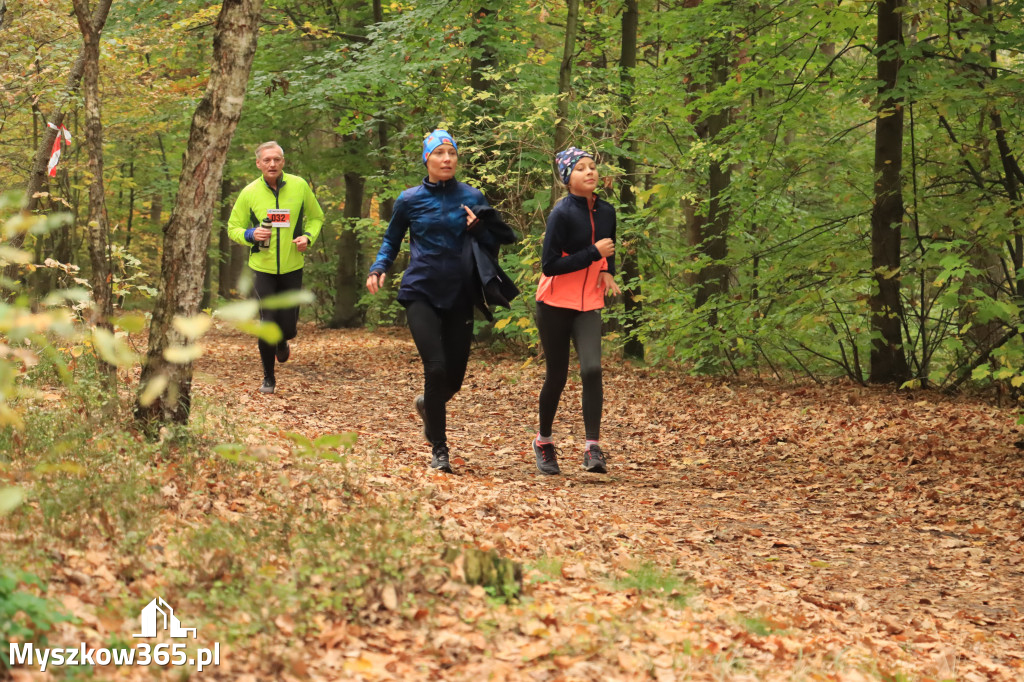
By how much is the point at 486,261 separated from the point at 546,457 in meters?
1.84

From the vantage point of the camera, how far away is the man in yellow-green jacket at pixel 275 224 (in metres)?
8.80

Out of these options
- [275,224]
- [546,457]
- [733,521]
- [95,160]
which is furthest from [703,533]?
[95,160]

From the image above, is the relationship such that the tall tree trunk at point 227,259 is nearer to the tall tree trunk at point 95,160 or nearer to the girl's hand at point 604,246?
the tall tree trunk at point 95,160

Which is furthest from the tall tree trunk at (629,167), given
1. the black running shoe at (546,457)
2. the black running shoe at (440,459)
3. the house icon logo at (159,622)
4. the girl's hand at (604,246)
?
the house icon logo at (159,622)

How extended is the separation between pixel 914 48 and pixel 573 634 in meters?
8.27

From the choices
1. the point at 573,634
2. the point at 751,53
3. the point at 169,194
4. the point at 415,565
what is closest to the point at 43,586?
the point at 415,565

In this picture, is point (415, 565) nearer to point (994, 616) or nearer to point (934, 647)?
point (934, 647)

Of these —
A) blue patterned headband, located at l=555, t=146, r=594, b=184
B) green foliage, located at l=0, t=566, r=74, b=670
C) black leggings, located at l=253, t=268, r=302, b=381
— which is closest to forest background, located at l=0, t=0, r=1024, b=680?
green foliage, located at l=0, t=566, r=74, b=670

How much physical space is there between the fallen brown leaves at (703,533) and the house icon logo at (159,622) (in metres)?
0.19

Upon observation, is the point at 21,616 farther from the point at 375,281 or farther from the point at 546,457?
the point at 546,457

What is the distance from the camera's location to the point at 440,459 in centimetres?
660

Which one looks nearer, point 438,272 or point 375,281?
point 375,281

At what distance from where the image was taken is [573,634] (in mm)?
3381

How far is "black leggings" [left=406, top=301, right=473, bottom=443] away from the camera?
21.0 feet
